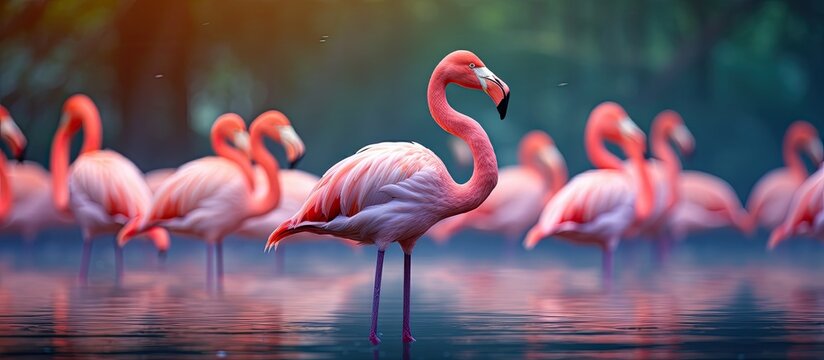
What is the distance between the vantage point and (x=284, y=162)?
1623 centimetres

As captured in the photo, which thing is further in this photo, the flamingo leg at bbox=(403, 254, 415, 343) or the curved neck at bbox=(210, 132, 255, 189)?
the curved neck at bbox=(210, 132, 255, 189)

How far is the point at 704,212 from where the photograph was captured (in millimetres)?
11945

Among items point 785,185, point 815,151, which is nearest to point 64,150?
point 785,185

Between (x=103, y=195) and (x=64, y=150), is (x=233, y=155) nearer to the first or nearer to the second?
(x=103, y=195)

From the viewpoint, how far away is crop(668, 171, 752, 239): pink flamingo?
11.8 metres

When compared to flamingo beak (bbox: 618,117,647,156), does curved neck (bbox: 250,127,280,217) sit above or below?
below

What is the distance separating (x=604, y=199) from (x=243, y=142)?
2492 mm

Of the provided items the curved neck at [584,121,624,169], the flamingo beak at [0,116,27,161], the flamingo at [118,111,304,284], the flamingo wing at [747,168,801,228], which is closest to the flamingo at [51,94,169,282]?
the flamingo at [118,111,304,284]

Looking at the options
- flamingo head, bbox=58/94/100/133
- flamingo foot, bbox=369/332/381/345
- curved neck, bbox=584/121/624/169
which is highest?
flamingo head, bbox=58/94/100/133

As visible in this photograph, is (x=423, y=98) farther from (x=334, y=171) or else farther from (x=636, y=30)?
(x=334, y=171)

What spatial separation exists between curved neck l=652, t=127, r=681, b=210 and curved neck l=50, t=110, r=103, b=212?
4.44 m

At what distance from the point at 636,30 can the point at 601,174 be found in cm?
885

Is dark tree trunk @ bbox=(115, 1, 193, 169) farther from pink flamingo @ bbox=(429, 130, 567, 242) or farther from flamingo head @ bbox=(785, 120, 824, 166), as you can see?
flamingo head @ bbox=(785, 120, 824, 166)

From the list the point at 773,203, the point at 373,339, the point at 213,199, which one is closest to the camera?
the point at 373,339
